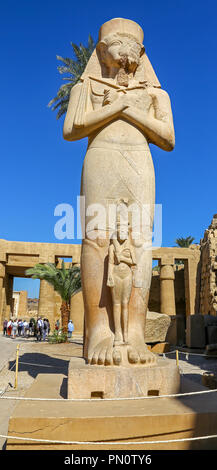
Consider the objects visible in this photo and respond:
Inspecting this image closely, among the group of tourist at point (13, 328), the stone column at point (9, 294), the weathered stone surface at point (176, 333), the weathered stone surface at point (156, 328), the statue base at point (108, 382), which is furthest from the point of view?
the stone column at point (9, 294)

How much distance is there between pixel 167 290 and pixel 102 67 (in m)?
18.2

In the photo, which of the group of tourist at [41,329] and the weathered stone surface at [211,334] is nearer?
the weathered stone surface at [211,334]

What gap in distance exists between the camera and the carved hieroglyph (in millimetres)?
2973

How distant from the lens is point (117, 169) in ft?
10.6

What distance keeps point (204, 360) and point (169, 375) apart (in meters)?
7.46

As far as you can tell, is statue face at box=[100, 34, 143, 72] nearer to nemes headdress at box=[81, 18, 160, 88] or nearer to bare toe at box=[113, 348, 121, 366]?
nemes headdress at box=[81, 18, 160, 88]

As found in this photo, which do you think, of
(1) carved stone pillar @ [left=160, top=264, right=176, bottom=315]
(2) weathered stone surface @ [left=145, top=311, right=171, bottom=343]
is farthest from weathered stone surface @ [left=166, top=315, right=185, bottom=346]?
(1) carved stone pillar @ [left=160, top=264, right=176, bottom=315]

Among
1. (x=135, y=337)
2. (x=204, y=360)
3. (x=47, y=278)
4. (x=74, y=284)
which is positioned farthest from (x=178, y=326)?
(x=135, y=337)

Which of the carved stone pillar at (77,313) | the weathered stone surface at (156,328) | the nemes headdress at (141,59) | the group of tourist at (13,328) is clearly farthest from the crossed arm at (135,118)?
the carved stone pillar at (77,313)

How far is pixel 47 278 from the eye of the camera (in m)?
16.7

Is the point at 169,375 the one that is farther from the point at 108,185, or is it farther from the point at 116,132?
the point at 116,132

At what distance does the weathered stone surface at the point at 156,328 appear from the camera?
483 inches

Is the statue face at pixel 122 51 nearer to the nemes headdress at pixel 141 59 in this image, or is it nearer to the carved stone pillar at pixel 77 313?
the nemes headdress at pixel 141 59

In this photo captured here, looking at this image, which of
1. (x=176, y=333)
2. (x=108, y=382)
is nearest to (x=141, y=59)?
Result: (x=108, y=382)
